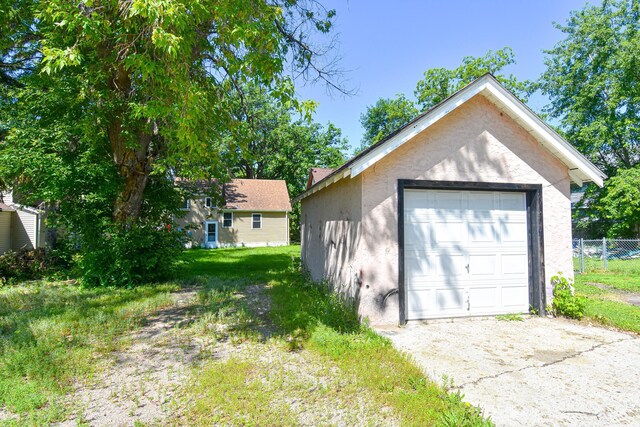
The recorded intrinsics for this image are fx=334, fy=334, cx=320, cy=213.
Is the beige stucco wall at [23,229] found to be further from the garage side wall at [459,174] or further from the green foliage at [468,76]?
the green foliage at [468,76]

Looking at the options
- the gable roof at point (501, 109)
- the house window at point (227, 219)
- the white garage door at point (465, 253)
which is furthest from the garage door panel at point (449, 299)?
the house window at point (227, 219)

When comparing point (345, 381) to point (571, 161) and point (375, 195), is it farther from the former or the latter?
point (571, 161)

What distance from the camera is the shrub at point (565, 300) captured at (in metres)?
6.52

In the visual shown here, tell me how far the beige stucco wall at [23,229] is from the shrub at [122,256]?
9.52m

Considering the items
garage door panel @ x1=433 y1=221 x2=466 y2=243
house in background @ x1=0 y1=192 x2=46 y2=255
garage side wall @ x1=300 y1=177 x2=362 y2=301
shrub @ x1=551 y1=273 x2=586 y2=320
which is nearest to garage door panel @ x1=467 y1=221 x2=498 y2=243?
garage door panel @ x1=433 y1=221 x2=466 y2=243

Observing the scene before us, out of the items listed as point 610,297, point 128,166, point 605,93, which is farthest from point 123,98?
point 605,93

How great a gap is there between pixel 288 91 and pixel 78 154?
714cm

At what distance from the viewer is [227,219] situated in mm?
26859

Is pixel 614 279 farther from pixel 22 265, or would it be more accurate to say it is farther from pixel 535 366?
pixel 22 265

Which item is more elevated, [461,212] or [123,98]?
[123,98]

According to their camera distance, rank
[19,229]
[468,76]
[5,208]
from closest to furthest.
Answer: [5,208] → [19,229] → [468,76]

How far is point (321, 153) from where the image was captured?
115 ft

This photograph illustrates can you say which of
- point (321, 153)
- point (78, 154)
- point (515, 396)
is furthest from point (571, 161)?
point (321, 153)

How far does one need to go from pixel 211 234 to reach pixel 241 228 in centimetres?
236
